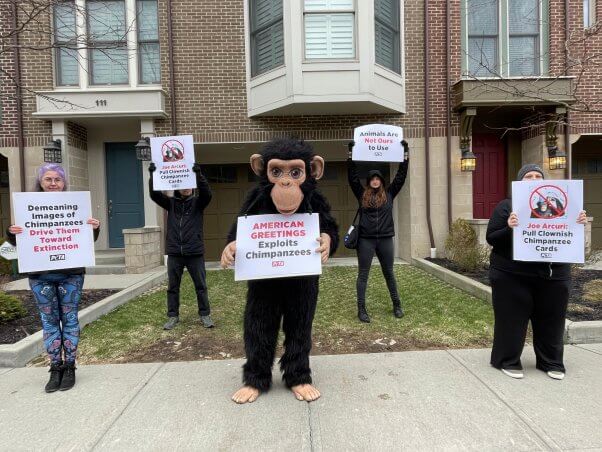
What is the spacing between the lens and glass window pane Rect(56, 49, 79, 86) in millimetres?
8930

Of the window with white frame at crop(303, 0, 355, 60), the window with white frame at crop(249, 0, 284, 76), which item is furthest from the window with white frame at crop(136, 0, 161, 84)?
the window with white frame at crop(303, 0, 355, 60)

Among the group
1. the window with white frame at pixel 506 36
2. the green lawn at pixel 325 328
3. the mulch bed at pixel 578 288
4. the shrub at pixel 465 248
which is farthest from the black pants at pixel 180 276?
the window with white frame at pixel 506 36

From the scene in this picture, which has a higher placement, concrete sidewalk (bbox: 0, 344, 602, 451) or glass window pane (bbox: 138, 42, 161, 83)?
glass window pane (bbox: 138, 42, 161, 83)

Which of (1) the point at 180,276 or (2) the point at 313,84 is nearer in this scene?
(1) the point at 180,276

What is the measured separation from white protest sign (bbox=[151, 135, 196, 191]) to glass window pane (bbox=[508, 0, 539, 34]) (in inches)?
331

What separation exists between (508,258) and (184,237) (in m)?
3.31

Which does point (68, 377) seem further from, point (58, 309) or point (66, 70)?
point (66, 70)

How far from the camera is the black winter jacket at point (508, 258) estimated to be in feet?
10.5

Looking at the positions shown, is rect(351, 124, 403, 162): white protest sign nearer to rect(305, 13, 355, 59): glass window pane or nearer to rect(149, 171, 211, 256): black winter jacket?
rect(149, 171, 211, 256): black winter jacket

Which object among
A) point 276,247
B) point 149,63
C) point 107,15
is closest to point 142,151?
point 149,63

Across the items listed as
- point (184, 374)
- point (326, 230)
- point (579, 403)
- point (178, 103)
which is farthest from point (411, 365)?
point (178, 103)

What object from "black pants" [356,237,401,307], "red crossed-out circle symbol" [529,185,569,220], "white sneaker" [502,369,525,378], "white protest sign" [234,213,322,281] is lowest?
"white sneaker" [502,369,525,378]

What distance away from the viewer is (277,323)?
9.98ft

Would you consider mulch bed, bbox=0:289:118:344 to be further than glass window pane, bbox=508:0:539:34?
No
